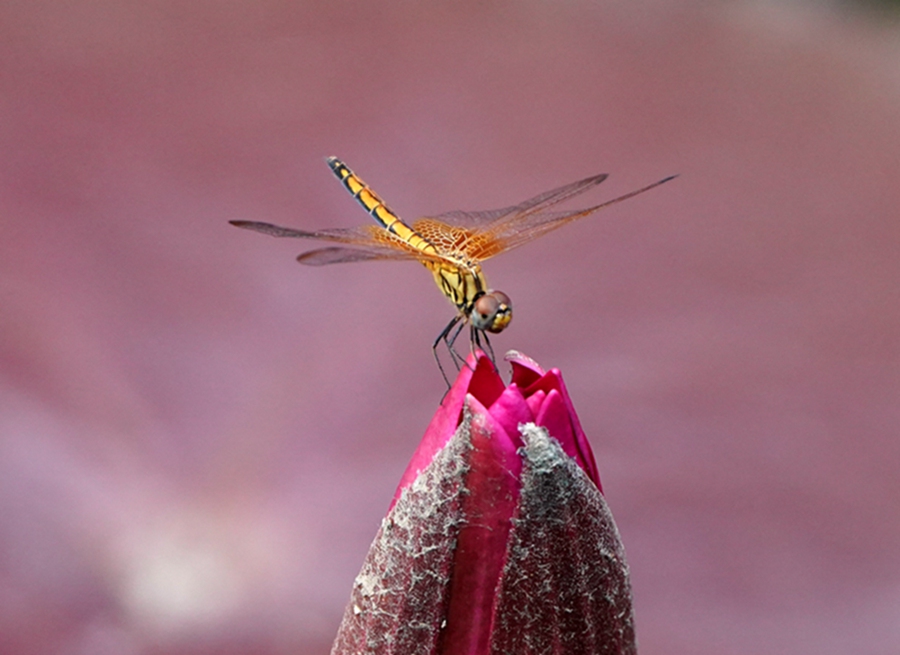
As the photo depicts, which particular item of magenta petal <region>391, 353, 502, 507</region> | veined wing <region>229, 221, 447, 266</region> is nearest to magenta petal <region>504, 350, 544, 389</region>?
magenta petal <region>391, 353, 502, 507</region>

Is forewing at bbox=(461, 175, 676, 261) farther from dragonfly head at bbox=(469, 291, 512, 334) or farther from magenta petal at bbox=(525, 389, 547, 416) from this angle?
magenta petal at bbox=(525, 389, 547, 416)

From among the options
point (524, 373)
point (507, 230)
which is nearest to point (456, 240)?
point (507, 230)

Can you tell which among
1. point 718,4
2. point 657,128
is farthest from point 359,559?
point 718,4

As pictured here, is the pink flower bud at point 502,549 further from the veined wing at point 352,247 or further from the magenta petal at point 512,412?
the veined wing at point 352,247

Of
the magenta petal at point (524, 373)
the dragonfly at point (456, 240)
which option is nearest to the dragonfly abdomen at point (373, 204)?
the dragonfly at point (456, 240)

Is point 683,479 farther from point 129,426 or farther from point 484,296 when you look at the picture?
point 129,426

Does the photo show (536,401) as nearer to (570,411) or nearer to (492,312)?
(570,411)
